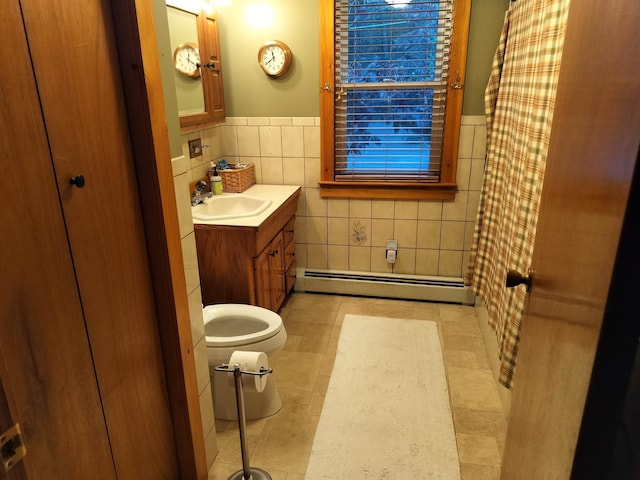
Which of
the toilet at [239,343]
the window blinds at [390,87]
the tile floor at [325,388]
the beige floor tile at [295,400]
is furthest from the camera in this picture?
the window blinds at [390,87]

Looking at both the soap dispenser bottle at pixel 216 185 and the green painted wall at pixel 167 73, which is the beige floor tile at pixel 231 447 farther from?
the soap dispenser bottle at pixel 216 185

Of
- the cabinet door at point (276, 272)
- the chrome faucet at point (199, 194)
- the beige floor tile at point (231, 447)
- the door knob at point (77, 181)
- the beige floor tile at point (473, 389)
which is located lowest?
the beige floor tile at point (231, 447)

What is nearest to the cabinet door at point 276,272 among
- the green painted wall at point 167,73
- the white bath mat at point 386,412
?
the white bath mat at point 386,412

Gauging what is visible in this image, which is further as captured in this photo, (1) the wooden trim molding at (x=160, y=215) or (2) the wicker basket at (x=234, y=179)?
(2) the wicker basket at (x=234, y=179)

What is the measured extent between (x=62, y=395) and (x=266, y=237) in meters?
1.62

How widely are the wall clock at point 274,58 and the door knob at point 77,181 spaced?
216cm

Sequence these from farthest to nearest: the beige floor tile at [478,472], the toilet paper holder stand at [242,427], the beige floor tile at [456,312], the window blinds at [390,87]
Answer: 1. the beige floor tile at [456,312]
2. the window blinds at [390,87]
3. the beige floor tile at [478,472]
4. the toilet paper holder stand at [242,427]

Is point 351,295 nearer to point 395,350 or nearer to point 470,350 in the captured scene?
point 395,350

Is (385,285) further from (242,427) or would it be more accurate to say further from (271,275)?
(242,427)

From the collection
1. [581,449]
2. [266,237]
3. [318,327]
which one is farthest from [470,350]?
[581,449]

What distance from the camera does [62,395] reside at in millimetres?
1043

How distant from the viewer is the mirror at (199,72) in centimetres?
244

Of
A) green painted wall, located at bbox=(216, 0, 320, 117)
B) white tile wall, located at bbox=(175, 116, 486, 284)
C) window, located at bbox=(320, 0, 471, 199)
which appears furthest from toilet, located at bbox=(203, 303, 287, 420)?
green painted wall, located at bbox=(216, 0, 320, 117)

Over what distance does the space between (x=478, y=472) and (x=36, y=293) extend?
5.62ft
